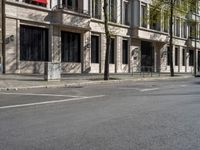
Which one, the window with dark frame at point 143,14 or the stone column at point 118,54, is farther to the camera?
the window with dark frame at point 143,14

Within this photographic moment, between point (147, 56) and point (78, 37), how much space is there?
52.0 ft

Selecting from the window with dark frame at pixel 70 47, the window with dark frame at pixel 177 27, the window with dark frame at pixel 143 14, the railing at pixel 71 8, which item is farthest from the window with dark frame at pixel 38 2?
the window with dark frame at pixel 177 27

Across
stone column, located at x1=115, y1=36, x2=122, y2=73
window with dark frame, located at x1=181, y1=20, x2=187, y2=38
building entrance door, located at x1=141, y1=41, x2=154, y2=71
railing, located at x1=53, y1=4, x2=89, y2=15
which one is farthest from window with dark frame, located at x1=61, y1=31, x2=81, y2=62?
window with dark frame, located at x1=181, y1=20, x2=187, y2=38

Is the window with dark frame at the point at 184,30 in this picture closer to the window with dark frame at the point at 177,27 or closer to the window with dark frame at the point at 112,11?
the window with dark frame at the point at 177,27

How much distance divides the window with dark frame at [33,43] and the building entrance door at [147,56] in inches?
702

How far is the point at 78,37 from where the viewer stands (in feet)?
136

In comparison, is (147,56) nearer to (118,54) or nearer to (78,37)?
(118,54)

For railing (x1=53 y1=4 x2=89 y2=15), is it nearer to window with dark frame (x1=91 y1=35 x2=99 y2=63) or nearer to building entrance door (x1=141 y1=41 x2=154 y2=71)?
window with dark frame (x1=91 y1=35 x2=99 y2=63)

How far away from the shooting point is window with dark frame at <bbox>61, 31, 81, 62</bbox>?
3959 centimetres

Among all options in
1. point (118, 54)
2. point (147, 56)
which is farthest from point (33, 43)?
point (147, 56)

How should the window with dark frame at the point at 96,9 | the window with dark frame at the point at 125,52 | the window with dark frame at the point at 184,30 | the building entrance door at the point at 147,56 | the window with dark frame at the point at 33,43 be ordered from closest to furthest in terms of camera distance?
the window with dark frame at the point at 33,43 → the window with dark frame at the point at 96,9 → the window with dark frame at the point at 125,52 → the building entrance door at the point at 147,56 → the window with dark frame at the point at 184,30

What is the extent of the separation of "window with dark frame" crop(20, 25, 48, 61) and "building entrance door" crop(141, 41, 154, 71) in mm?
17826

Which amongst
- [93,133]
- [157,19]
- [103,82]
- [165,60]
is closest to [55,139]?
[93,133]

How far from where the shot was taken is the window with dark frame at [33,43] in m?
35.1
